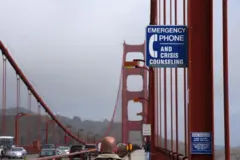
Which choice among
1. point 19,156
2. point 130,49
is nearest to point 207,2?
point 19,156

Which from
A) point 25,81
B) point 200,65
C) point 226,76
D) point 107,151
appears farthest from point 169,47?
point 25,81

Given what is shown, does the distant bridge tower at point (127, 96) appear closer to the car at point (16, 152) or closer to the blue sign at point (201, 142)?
the car at point (16, 152)

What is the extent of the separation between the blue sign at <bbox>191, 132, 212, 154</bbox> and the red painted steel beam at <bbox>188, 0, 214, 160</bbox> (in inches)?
2.7

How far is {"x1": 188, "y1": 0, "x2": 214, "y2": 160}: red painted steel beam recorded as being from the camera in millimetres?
6742

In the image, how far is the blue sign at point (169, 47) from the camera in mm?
6969

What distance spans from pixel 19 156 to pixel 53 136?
11.4 metres

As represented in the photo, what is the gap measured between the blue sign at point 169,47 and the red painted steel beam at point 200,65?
0.48 ft

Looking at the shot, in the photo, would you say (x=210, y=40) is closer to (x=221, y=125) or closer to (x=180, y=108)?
(x=221, y=125)

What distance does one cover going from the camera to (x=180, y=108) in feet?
30.6

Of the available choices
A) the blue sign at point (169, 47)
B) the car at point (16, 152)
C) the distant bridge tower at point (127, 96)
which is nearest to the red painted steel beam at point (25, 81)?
the car at point (16, 152)

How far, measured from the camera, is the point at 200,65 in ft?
22.3

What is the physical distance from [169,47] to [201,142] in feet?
3.91

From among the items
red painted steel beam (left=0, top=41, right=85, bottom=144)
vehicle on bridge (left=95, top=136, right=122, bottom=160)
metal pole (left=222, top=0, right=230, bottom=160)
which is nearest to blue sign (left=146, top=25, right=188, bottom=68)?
metal pole (left=222, top=0, right=230, bottom=160)

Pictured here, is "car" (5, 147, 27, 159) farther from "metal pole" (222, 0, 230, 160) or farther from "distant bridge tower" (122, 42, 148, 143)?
"metal pole" (222, 0, 230, 160)
